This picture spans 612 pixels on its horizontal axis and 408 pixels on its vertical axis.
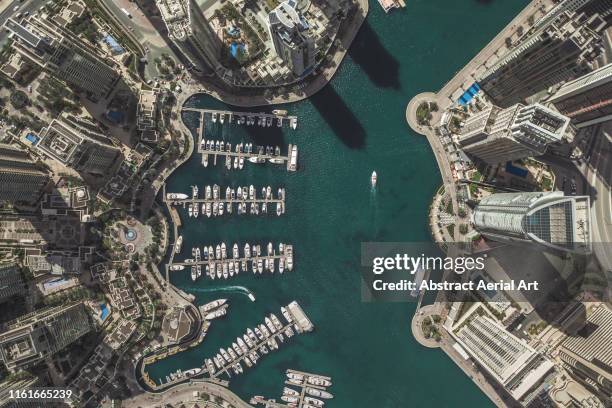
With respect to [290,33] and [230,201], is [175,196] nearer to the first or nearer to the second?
[230,201]

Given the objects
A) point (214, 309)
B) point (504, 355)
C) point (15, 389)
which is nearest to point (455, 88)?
point (504, 355)

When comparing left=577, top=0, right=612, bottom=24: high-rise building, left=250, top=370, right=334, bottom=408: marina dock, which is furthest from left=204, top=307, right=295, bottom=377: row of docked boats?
left=577, top=0, right=612, bottom=24: high-rise building

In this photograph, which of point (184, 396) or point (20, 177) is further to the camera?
point (184, 396)

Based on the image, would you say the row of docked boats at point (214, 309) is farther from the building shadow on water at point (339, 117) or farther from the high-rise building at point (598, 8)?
the high-rise building at point (598, 8)

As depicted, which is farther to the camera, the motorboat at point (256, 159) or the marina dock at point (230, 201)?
the marina dock at point (230, 201)

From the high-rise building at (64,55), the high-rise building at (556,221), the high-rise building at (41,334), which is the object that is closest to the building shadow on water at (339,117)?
the high-rise building at (556,221)

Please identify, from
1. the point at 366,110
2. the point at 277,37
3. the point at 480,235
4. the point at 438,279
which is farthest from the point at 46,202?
the point at 480,235
